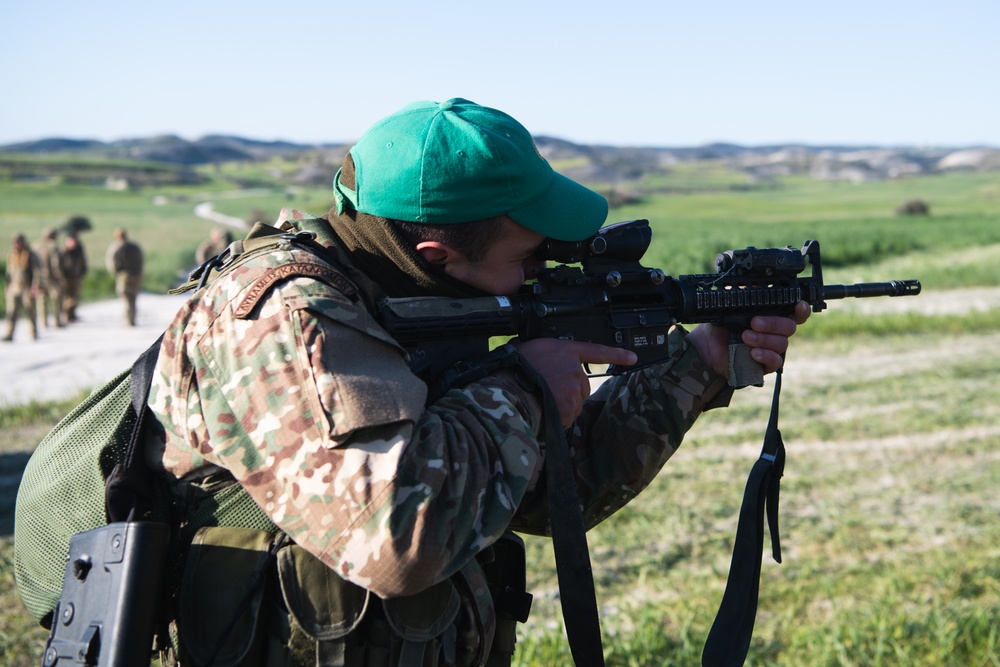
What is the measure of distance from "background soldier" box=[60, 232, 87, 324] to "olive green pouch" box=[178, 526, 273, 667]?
753 inches

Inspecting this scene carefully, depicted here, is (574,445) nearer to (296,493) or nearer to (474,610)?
(474,610)

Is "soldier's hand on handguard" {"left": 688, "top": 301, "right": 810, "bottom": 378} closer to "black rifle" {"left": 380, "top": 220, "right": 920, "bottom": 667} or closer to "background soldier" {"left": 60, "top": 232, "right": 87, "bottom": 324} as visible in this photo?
"black rifle" {"left": 380, "top": 220, "right": 920, "bottom": 667}

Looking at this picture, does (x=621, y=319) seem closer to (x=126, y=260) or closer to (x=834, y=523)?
(x=834, y=523)

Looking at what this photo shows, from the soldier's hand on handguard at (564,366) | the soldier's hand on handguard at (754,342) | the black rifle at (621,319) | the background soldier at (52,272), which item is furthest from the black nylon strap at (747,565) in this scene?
the background soldier at (52,272)

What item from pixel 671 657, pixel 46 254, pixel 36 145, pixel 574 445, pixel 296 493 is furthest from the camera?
pixel 36 145

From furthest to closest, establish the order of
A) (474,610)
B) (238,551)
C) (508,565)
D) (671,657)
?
(671,657), (508,565), (474,610), (238,551)

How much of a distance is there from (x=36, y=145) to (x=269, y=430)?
21176 centimetres

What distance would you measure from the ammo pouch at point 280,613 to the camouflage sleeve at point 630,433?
66 centimetres

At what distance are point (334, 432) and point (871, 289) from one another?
2329 mm

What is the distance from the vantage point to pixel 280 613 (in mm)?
2105

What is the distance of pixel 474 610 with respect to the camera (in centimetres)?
232

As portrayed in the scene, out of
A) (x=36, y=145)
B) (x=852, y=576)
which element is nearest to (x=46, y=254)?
(x=852, y=576)

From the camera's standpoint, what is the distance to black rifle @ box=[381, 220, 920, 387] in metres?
2.27

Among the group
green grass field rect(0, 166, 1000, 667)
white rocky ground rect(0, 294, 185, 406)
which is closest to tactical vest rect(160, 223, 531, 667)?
green grass field rect(0, 166, 1000, 667)
